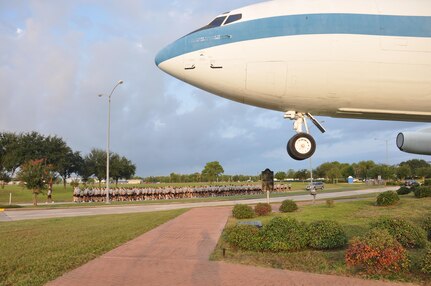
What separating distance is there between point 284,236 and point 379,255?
3.10 m

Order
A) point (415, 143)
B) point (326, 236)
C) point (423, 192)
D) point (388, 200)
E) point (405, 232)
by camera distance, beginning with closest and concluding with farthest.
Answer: point (405, 232) → point (326, 236) → point (415, 143) → point (388, 200) → point (423, 192)

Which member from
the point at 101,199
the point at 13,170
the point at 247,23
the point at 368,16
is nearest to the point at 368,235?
the point at 368,16

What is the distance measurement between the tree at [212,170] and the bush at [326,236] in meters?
90.5

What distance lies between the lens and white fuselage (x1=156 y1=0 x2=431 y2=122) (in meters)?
7.60

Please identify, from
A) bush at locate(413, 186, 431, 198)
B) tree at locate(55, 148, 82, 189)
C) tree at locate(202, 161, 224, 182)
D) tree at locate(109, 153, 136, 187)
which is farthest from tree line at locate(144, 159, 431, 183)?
bush at locate(413, 186, 431, 198)

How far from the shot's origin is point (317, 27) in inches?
303

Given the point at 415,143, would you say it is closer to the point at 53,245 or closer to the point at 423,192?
the point at 423,192

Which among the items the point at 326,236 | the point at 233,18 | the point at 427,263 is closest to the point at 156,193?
the point at 326,236

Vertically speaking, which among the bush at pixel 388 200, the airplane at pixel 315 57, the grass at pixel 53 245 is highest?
the airplane at pixel 315 57

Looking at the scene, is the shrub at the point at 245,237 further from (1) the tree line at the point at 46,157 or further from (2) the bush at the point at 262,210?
(1) the tree line at the point at 46,157

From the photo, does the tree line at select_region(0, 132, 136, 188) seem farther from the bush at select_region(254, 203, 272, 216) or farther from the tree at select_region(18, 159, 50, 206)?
the bush at select_region(254, 203, 272, 216)

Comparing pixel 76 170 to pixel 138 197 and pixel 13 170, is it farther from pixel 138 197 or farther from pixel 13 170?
pixel 138 197

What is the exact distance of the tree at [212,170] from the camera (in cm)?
10138

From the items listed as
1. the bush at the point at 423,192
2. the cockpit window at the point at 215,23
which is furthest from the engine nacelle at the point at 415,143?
the bush at the point at 423,192
